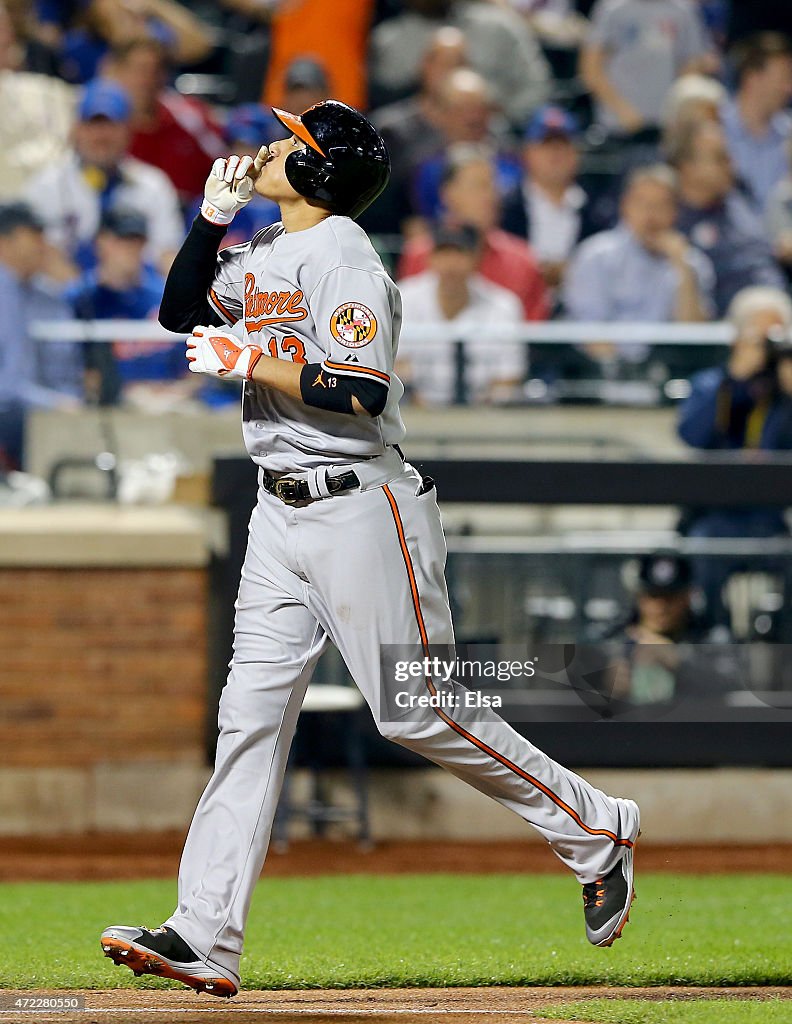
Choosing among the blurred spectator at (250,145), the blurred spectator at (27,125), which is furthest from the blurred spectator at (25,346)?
the blurred spectator at (250,145)

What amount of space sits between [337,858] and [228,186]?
151 inches

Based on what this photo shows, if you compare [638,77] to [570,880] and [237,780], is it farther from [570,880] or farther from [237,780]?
[237,780]

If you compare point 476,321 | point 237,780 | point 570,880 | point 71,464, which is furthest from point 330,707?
point 237,780

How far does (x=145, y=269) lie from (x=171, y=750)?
2.76 meters

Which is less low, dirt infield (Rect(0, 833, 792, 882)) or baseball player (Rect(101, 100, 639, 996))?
baseball player (Rect(101, 100, 639, 996))

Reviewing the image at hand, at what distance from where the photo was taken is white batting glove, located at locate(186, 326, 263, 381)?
11.2 feet

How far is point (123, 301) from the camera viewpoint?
8.51 meters

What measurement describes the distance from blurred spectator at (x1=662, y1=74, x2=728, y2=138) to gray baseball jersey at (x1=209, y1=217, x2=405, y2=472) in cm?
682

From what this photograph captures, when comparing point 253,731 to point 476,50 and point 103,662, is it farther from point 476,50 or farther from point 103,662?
point 476,50

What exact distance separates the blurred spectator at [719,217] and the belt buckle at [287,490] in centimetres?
619

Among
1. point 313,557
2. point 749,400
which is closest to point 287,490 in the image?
point 313,557

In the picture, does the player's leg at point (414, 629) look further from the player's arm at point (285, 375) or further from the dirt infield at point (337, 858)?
the dirt infield at point (337, 858)
